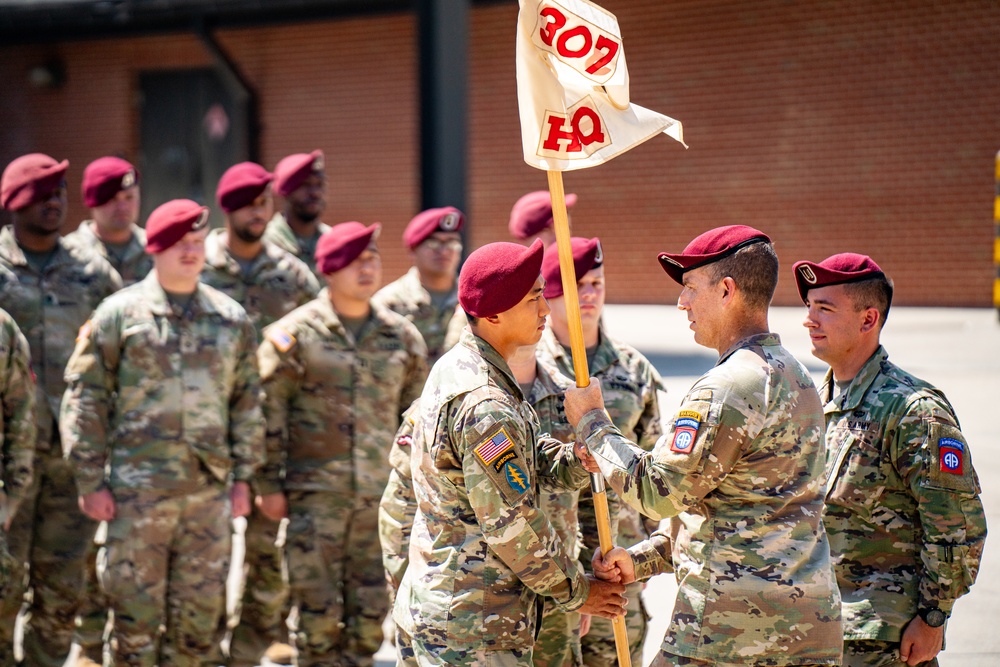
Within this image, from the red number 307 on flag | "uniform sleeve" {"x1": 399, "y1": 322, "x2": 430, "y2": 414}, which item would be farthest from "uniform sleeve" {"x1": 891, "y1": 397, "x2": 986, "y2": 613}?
"uniform sleeve" {"x1": 399, "y1": 322, "x2": 430, "y2": 414}

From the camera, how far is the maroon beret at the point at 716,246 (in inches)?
125

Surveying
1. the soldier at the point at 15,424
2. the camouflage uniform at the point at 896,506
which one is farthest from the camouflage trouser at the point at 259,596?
the camouflage uniform at the point at 896,506

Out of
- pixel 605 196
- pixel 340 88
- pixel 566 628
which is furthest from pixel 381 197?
pixel 566 628

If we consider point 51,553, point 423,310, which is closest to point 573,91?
point 423,310

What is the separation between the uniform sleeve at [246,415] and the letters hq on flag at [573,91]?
2.18m

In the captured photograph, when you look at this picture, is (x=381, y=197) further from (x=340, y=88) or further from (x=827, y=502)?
(x=827, y=502)

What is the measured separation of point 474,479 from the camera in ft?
10.7

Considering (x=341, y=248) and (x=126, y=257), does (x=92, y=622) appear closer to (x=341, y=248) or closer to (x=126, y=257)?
(x=126, y=257)

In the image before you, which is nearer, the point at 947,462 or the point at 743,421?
the point at 743,421

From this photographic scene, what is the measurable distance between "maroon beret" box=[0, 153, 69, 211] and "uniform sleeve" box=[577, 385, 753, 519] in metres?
4.02

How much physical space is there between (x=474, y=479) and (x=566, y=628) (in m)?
1.07

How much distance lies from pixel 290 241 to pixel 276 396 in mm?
1996

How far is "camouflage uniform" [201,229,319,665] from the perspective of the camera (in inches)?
225

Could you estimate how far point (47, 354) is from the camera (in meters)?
5.99
